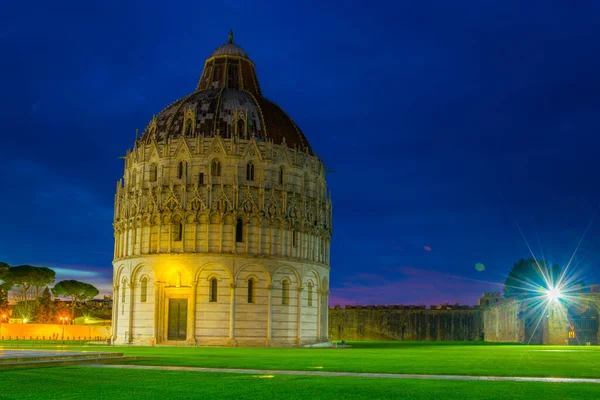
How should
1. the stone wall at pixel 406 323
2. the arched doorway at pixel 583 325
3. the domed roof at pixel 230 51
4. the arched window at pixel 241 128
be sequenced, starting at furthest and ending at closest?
the stone wall at pixel 406 323, the arched doorway at pixel 583 325, the domed roof at pixel 230 51, the arched window at pixel 241 128

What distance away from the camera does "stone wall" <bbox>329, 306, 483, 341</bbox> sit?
11725 centimetres

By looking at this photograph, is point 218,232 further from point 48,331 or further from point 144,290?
point 48,331

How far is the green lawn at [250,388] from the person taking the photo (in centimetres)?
1889

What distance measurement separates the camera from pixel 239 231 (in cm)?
6981

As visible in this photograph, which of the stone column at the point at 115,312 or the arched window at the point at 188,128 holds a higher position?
the arched window at the point at 188,128

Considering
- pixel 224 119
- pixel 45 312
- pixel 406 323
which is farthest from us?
pixel 45 312

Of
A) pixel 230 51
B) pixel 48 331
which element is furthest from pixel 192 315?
pixel 48 331

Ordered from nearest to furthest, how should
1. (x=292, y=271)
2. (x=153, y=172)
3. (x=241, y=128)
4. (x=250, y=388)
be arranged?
(x=250, y=388), (x=292, y=271), (x=153, y=172), (x=241, y=128)

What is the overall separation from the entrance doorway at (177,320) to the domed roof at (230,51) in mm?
31190

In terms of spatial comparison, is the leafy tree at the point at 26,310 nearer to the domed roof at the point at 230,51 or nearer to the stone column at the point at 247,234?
the domed roof at the point at 230,51

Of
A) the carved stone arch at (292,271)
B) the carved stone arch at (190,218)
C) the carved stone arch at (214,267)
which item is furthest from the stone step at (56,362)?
the carved stone arch at (292,271)

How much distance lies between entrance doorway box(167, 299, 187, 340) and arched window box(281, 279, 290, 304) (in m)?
9.72

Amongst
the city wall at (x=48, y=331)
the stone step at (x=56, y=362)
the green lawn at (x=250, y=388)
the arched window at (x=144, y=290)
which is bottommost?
the city wall at (x=48, y=331)

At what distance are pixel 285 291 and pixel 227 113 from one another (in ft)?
63.2
